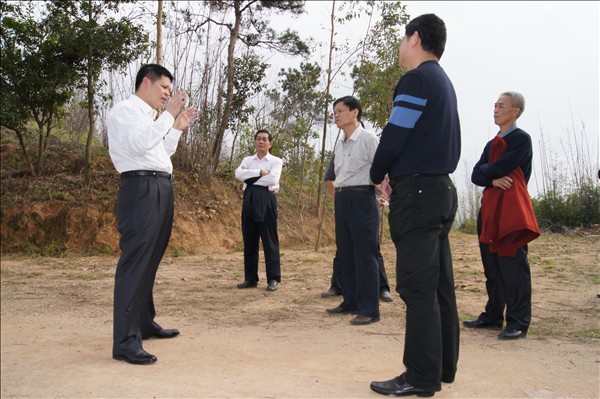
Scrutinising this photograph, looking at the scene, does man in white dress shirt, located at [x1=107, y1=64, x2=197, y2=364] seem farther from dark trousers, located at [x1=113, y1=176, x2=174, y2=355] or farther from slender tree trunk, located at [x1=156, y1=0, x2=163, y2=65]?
slender tree trunk, located at [x1=156, y1=0, x2=163, y2=65]

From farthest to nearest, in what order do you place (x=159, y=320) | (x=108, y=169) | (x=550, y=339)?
1. (x=108, y=169)
2. (x=159, y=320)
3. (x=550, y=339)

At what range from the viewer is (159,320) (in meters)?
4.45

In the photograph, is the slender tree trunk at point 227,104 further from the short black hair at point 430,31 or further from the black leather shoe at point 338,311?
the short black hair at point 430,31

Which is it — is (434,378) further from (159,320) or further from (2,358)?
(159,320)

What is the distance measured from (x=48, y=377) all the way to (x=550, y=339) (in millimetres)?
3380

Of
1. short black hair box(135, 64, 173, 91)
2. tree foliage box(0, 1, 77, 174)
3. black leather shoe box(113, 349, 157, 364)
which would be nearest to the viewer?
black leather shoe box(113, 349, 157, 364)

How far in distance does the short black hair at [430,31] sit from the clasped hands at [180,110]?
4.56 feet

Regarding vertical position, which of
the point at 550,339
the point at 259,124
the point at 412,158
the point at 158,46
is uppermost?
the point at 158,46

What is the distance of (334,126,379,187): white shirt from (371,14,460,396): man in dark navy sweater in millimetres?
1687

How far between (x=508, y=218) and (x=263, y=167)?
297 cm

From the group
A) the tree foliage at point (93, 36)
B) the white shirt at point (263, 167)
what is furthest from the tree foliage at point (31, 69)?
the white shirt at point (263, 167)

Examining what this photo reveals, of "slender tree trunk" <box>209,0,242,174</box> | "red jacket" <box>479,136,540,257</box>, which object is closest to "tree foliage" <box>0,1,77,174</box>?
"slender tree trunk" <box>209,0,242,174</box>

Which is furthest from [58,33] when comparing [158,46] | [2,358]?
[2,358]

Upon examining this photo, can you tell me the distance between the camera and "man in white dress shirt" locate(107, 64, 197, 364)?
325 cm
